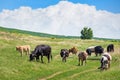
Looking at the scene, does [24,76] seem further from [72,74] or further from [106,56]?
[106,56]

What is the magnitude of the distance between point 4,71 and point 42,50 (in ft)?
41.8

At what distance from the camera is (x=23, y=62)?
166 feet

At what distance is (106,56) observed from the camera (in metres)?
45.7

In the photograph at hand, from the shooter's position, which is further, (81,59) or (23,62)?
(81,59)

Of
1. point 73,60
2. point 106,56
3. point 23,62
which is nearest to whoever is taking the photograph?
point 106,56

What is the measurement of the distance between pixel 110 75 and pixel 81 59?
23002 millimetres

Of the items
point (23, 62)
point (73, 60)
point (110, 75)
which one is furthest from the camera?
point (73, 60)

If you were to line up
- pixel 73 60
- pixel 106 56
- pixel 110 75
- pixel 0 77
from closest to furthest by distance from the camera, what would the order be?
pixel 110 75, pixel 0 77, pixel 106 56, pixel 73 60

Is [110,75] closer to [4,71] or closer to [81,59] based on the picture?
[4,71]

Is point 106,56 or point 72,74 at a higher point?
point 106,56


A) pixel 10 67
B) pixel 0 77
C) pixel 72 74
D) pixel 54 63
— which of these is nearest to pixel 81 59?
pixel 54 63

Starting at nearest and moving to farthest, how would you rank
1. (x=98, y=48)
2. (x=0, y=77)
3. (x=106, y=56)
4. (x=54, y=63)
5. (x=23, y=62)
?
(x=0, y=77)
(x=106, y=56)
(x=23, y=62)
(x=54, y=63)
(x=98, y=48)

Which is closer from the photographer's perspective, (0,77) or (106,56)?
(0,77)

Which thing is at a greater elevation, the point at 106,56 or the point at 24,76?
the point at 106,56
